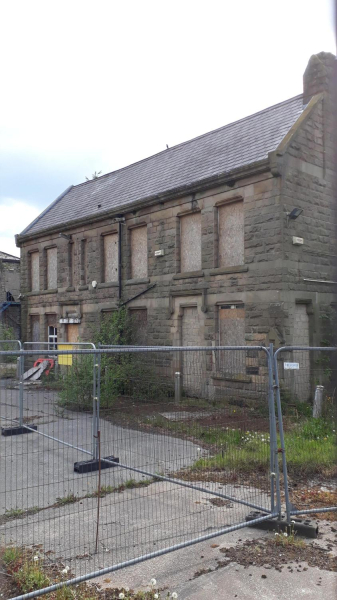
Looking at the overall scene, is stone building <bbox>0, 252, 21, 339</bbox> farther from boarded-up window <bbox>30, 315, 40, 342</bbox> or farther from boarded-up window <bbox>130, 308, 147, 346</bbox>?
boarded-up window <bbox>130, 308, 147, 346</bbox>

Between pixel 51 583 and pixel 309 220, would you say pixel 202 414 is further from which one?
pixel 309 220

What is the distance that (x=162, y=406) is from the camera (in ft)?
19.2

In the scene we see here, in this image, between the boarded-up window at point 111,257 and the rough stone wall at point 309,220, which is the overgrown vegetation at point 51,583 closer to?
the rough stone wall at point 309,220

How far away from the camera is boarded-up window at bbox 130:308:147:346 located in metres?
16.6

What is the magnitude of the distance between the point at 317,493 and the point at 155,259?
10.7m

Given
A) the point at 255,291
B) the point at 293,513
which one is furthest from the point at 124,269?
the point at 293,513

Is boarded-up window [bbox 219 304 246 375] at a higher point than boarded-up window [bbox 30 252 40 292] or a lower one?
lower

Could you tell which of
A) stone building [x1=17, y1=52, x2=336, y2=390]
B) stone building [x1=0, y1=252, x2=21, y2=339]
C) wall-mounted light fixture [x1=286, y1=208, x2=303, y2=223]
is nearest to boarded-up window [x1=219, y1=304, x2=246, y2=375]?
stone building [x1=17, y1=52, x2=336, y2=390]

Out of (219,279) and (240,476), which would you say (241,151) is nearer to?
(219,279)

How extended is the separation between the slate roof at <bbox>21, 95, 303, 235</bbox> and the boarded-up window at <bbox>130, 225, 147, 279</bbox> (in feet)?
3.15

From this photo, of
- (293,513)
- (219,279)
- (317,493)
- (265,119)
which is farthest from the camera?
(265,119)

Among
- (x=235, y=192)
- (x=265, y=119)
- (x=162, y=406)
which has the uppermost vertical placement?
(x=265, y=119)

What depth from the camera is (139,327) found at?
16.8 metres

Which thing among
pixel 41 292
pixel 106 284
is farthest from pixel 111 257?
pixel 41 292
